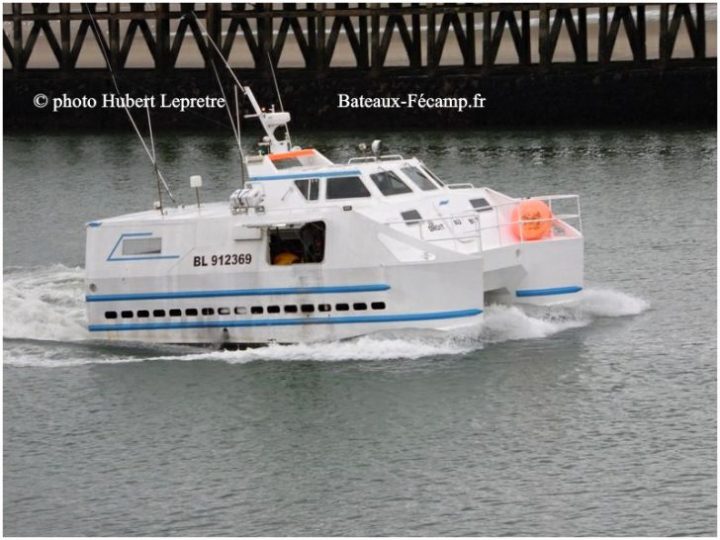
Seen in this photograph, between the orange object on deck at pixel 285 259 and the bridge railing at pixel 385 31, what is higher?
the bridge railing at pixel 385 31

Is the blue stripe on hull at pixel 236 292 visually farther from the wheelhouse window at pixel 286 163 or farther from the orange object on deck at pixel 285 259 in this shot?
the wheelhouse window at pixel 286 163

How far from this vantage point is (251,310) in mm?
32094

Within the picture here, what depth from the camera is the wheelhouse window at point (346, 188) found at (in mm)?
32500

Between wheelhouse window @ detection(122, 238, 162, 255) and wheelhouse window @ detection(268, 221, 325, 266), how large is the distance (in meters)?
2.15

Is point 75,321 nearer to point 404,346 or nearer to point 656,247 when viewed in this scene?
point 404,346

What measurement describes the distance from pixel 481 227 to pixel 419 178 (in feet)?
5.32

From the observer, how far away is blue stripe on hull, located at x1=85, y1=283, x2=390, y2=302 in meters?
31.3

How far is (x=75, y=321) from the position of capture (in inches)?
1372

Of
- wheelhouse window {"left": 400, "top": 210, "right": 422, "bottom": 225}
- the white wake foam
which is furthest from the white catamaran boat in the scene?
the white wake foam

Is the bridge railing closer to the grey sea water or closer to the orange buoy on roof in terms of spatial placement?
the grey sea water

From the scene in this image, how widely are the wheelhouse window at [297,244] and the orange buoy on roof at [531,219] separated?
11.3ft

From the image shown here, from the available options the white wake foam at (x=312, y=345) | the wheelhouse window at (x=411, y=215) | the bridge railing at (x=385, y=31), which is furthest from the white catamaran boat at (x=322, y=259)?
the bridge railing at (x=385, y=31)

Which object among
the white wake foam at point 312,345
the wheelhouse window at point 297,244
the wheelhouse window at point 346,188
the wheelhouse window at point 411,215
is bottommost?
the white wake foam at point 312,345

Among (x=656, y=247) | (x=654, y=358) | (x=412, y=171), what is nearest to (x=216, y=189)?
(x=656, y=247)
